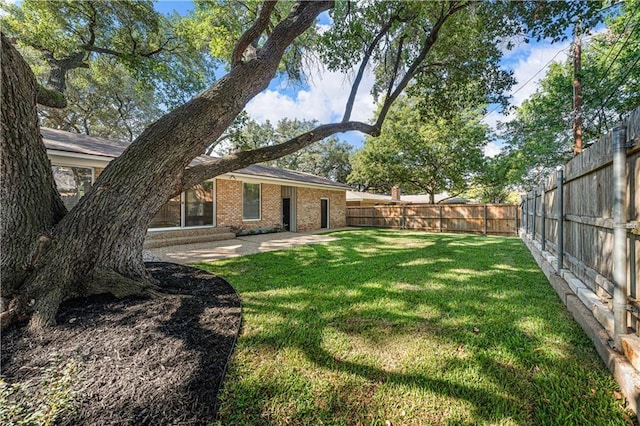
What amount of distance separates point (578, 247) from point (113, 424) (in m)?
4.75

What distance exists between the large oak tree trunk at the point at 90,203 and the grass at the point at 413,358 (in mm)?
1703

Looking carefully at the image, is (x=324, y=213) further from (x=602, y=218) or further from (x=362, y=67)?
(x=602, y=218)

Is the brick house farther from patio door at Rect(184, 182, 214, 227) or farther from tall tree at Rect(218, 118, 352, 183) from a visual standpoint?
tall tree at Rect(218, 118, 352, 183)

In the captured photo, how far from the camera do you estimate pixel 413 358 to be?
7.42 feet

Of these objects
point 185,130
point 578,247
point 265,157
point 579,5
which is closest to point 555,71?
point 579,5

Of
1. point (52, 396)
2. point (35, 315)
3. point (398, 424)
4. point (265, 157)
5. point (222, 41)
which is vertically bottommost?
point (398, 424)

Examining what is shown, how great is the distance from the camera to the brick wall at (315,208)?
45.3 feet

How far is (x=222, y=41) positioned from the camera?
7531 millimetres

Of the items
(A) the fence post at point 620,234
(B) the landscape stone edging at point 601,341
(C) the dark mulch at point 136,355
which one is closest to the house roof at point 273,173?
(C) the dark mulch at point 136,355

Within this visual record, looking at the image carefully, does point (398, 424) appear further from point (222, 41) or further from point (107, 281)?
point (222, 41)

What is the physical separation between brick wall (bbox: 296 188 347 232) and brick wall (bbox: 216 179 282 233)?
1441mm

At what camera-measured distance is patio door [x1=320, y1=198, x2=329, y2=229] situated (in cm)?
1530

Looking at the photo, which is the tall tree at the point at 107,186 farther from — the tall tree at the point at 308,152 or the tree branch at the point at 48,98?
the tall tree at the point at 308,152

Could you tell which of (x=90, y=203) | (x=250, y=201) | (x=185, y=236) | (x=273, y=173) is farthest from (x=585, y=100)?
(x=185, y=236)
